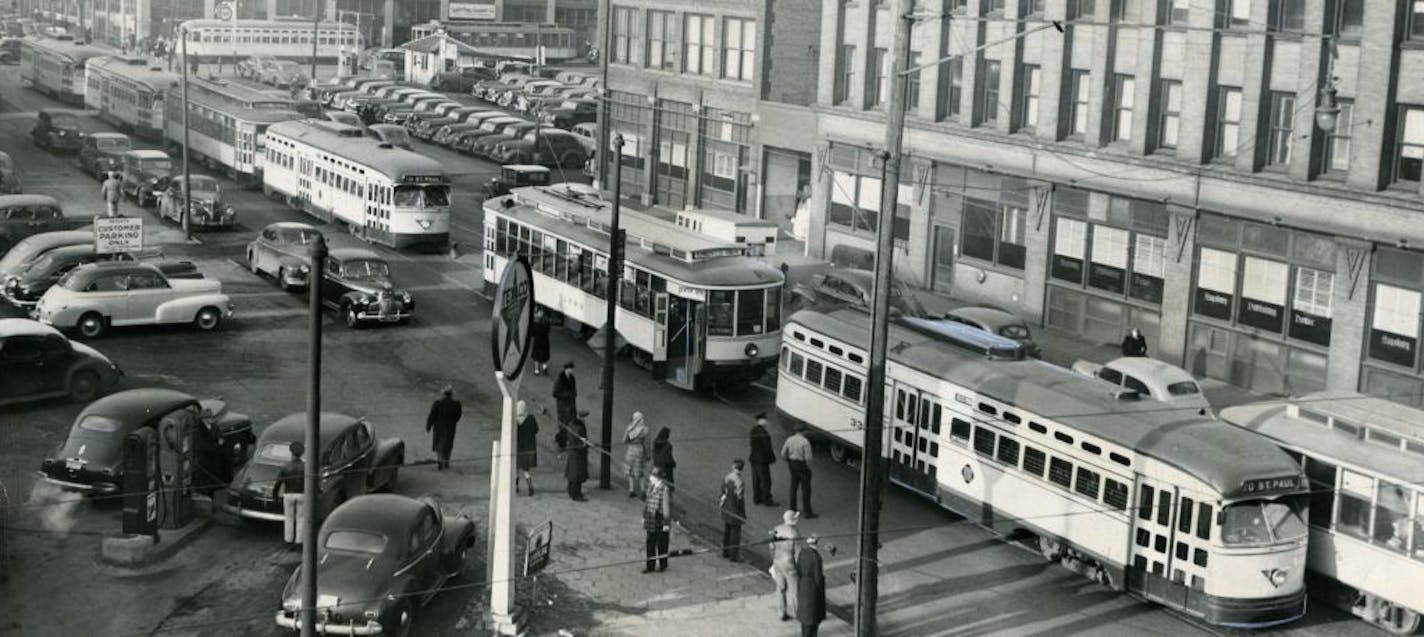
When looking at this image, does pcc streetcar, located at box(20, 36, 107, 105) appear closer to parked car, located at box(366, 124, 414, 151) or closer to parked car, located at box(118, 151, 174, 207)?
parked car, located at box(366, 124, 414, 151)

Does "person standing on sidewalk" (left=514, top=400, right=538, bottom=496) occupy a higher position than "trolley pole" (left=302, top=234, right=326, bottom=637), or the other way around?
"trolley pole" (left=302, top=234, right=326, bottom=637)

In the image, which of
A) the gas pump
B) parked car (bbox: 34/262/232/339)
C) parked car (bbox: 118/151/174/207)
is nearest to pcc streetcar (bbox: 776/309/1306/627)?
the gas pump

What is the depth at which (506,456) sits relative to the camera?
22828mm

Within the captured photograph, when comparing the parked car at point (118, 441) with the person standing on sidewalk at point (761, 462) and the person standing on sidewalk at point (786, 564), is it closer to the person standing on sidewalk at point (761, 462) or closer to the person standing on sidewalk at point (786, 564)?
the person standing on sidewalk at point (761, 462)

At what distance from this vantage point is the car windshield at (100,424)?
2689 cm

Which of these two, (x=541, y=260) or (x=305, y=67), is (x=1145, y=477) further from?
(x=305, y=67)

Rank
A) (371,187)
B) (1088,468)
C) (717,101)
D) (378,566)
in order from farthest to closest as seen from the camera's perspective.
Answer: (717,101)
(371,187)
(1088,468)
(378,566)

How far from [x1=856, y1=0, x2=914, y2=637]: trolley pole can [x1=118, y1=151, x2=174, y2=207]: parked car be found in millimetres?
40091

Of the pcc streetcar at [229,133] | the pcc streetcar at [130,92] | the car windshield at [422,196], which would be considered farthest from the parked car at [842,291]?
the pcc streetcar at [130,92]

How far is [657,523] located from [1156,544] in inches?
272

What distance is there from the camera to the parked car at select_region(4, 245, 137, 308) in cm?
3969

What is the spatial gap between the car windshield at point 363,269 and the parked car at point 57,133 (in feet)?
105

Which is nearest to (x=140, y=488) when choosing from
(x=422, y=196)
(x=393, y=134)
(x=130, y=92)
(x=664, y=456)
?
(x=664, y=456)

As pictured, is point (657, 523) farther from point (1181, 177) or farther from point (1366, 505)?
point (1181, 177)
